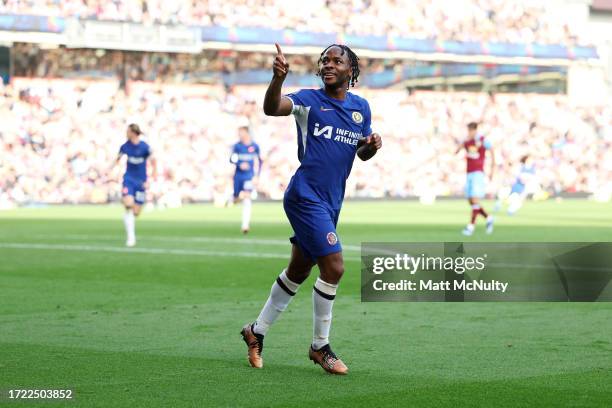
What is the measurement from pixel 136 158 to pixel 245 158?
5.66m

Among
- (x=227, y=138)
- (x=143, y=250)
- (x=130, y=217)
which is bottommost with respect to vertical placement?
(x=143, y=250)

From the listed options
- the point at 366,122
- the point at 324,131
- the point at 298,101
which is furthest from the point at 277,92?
the point at 366,122

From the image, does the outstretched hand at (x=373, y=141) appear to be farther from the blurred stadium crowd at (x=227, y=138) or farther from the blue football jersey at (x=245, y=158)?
the blurred stadium crowd at (x=227, y=138)

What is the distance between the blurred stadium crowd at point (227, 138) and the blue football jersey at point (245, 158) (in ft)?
51.1

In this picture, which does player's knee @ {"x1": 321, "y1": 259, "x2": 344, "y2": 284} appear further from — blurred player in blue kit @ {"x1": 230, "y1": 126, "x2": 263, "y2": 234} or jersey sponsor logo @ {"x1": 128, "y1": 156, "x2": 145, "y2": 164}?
blurred player in blue kit @ {"x1": 230, "y1": 126, "x2": 263, "y2": 234}

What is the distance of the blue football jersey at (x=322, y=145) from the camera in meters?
8.26

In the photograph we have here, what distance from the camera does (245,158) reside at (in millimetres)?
27938

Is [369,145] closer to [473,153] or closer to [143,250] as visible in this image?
[143,250]

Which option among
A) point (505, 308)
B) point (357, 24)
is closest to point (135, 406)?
point (505, 308)

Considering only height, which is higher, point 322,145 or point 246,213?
point 322,145

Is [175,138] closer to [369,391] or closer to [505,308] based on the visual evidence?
[505,308]

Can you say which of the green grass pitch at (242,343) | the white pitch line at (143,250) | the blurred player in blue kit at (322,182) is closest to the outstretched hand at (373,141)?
the blurred player in blue kit at (322,182)

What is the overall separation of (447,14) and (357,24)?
5585mm

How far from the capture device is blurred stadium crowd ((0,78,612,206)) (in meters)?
42.9
